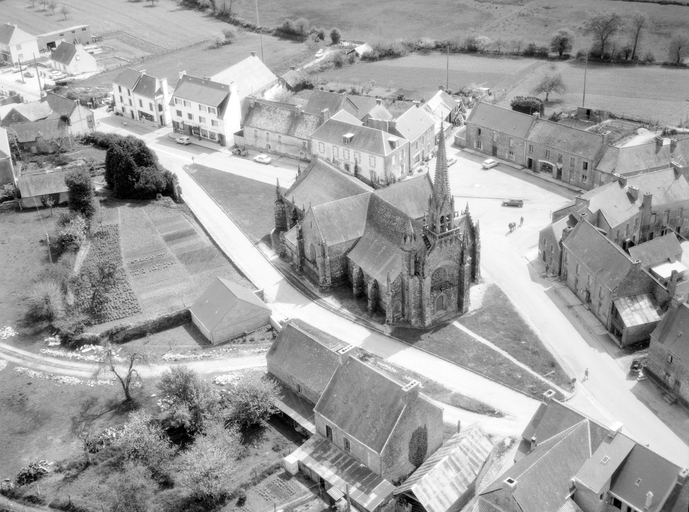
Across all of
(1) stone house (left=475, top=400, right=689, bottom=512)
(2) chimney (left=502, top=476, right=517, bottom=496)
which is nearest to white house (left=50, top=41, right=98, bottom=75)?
(1) stone house (left=475, top=400, right=689, bottom=512)

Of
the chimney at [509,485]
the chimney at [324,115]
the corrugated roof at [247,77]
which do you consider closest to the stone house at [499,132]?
the chimney at [324,115]

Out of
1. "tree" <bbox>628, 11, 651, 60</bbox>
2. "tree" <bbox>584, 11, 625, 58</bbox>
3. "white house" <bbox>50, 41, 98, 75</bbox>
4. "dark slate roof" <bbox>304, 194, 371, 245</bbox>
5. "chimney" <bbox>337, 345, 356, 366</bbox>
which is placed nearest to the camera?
"chimney" <bbox>337, 345, 356, 366</bbox>

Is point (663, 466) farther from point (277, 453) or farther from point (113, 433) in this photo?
point (113, 433)

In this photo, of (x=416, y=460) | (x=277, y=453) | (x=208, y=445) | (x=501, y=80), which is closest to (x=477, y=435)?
(x=416, y=460)

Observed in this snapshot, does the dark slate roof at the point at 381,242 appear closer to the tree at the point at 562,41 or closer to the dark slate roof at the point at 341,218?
the dark slate roof at the point at 341,218

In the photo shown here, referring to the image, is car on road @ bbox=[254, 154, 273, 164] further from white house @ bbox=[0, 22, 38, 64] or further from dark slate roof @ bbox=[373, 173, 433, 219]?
white house @ bbox=[0, 22, 38, 64]

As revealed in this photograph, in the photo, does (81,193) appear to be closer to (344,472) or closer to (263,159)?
(263,159)
